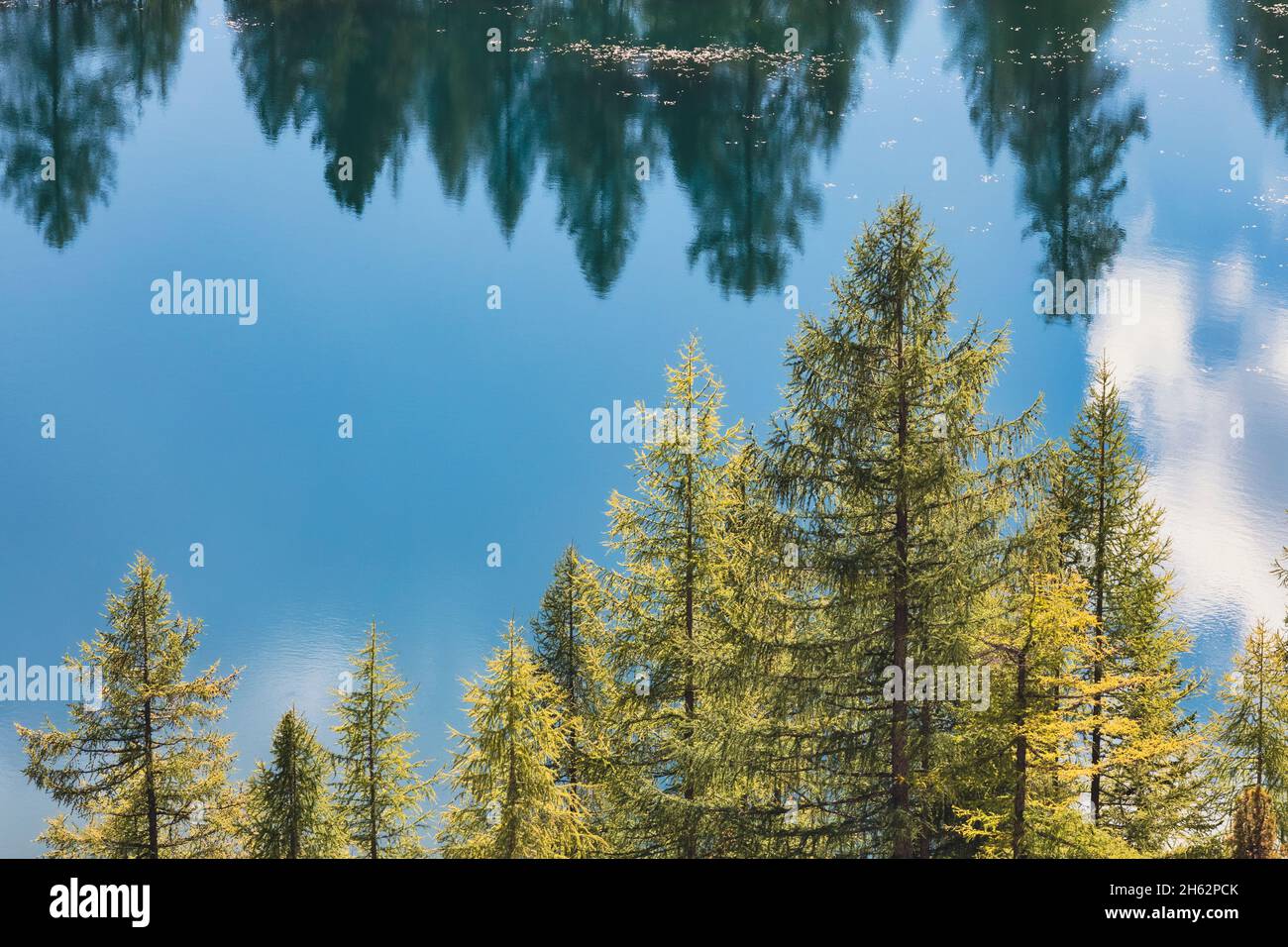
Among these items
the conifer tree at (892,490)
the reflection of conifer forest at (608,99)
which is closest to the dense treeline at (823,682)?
the conifer tree at (892,490)

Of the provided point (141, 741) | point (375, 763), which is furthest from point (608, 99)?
point (375, 763)

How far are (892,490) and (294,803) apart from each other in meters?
12.3

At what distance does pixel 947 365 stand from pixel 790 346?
2.01 meters

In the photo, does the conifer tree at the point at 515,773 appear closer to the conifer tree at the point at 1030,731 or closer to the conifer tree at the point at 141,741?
the conifer tree at the point at 141,741

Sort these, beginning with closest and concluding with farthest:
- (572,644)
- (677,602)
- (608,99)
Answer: (677,602)
(572,644)
(608,99)

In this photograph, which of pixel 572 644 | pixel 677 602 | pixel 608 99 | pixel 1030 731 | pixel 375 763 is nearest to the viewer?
pixel 1030 731

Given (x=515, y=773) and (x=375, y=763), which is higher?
(x=515, y=773)

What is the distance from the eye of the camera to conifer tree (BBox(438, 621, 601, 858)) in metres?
21.8

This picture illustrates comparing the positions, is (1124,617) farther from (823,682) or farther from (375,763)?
(375,763)

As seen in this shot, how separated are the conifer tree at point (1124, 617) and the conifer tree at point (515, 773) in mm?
8673

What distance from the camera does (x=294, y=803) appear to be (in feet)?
83.6

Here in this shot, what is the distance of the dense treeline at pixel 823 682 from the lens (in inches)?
742
